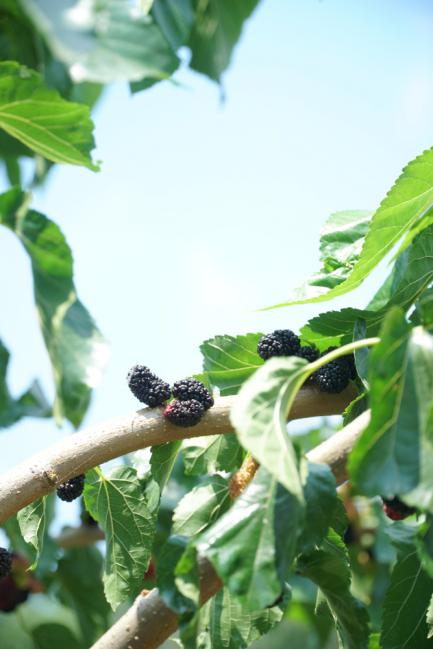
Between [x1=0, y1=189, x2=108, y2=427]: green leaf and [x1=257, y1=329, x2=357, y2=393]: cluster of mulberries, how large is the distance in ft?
1.26

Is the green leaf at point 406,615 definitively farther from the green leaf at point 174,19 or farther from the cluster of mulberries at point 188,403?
the green leaf at point 174,19

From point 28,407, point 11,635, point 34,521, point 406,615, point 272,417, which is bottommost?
point 11,635

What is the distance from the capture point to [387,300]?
3.76 feet

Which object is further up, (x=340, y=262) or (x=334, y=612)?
(x=340, y=262)

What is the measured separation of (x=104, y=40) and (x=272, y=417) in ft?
1.13

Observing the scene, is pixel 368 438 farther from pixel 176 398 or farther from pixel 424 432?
pixel 176 398

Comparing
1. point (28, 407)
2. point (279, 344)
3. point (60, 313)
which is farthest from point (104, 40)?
point (28, 407)

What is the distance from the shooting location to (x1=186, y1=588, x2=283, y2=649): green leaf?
1.07 meters

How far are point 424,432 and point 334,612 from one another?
0.43 metres

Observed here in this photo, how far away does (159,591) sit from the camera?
33.9 inches

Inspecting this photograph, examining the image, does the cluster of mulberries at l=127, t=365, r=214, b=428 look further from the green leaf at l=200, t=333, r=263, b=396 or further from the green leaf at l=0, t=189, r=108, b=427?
the green leaf at l=0, t=189, r=108, b=427

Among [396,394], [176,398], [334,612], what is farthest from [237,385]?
[396,394]

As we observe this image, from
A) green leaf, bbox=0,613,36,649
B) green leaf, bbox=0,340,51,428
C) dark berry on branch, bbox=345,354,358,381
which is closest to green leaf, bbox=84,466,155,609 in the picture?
dark berry on branch, bbox=345,354,358,381

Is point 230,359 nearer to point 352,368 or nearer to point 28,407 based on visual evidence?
point 352,368
